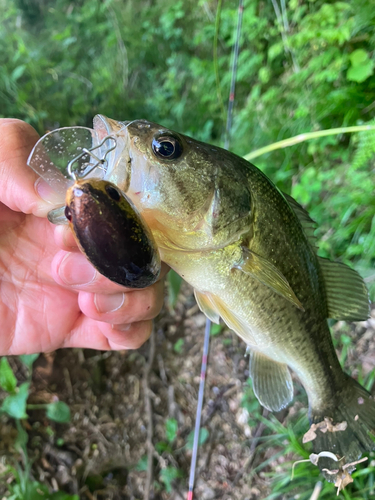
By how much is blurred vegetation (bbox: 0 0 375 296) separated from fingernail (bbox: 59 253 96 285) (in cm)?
208

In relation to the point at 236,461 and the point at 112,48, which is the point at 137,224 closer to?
the point at 236,461

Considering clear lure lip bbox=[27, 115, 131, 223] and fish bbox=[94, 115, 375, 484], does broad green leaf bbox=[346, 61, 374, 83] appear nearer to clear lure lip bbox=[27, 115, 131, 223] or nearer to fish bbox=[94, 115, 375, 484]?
fish bbox=[94, 115, 375, 484]

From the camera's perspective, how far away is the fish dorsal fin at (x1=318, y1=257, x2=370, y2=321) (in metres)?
1.53

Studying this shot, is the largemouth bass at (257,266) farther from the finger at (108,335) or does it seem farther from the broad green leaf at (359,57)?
the broad green leaf at (359,57)

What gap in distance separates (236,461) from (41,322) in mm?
1906

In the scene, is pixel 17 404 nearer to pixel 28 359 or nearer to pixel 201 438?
pixel 28 359

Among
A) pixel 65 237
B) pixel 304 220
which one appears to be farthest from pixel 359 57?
pixel 65 237

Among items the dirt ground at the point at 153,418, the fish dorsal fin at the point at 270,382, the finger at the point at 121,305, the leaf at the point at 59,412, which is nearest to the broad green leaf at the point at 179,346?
the dirt ground at the point at 153,418

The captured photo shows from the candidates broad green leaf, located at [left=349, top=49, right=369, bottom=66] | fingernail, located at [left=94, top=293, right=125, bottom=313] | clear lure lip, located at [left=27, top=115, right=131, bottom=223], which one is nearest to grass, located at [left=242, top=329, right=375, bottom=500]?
fingernail, located at [left=94, top=293, right=125, bottom=313]

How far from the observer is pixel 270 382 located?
1.63m

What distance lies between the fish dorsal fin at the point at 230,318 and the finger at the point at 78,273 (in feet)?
1.23

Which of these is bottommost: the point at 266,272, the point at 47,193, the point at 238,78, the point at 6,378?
the point at 6,378

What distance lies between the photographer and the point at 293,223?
1378mm

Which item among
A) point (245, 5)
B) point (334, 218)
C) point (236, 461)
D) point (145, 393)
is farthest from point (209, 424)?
point (245, 5)
